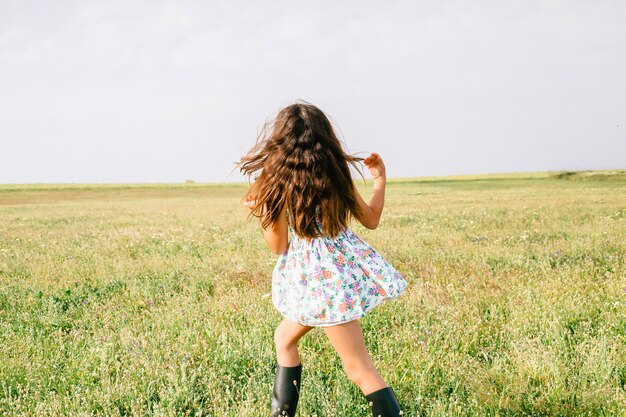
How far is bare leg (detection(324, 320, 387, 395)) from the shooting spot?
119 inches

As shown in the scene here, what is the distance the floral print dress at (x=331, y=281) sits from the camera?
298 centimetres

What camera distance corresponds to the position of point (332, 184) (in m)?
3.09

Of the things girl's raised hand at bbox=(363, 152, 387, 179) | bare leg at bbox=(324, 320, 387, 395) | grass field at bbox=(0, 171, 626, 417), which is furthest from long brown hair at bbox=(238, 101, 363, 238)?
grass field at bbox=(0, 171, 626, 417)

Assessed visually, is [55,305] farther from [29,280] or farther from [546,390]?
[546,390]

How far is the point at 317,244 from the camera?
3.16 meters

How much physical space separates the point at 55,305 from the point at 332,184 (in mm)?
4622

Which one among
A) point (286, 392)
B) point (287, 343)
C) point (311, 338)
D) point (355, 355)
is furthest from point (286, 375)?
point (311, 338)

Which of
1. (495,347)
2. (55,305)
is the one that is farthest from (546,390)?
(55,305)

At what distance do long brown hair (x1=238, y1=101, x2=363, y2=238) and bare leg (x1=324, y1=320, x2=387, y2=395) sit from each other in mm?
596

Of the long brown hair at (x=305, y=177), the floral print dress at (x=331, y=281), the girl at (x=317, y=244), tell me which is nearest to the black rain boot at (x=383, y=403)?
the girl at (x=317, y=244)

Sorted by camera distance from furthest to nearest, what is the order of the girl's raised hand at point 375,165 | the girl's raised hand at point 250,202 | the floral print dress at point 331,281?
1. the girl's raised hand at point 375,165
2. the girl's raised hand at point 250,202
3. the floral print dress at point 331,281

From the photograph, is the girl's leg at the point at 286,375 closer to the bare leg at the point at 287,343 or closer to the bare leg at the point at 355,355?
the bare leg at the point at 287,343

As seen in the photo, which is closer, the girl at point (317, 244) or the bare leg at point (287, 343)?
the girl at point (317, 244)

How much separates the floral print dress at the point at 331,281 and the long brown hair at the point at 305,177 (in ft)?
0.38
